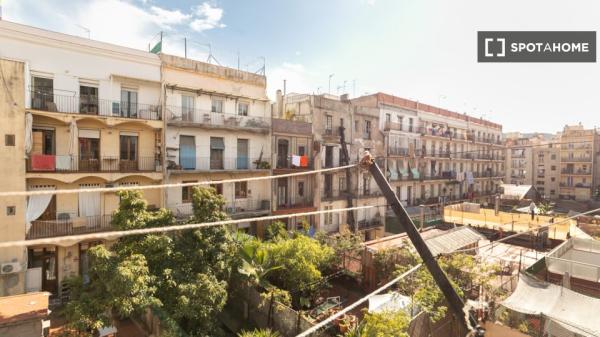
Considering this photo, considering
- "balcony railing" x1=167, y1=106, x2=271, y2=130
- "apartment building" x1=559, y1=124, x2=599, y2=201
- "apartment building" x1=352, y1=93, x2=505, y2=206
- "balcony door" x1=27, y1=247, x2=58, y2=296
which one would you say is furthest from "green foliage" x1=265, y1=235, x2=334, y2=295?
"apartment building" x1=559, y1=124, x2=599, y2=201

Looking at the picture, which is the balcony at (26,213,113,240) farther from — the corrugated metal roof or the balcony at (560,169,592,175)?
the balcony at (560,169,592,175)

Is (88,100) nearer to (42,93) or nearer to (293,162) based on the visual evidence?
(42,93)

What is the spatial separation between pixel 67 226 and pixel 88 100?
6934 mm

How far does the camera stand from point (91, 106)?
1847 centimetres

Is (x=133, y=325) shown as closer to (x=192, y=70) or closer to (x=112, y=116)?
(x=112, y=116)

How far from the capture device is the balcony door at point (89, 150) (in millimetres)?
18109

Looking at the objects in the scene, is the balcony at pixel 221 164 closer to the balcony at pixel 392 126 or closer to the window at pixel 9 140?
the window at pixel 9 140

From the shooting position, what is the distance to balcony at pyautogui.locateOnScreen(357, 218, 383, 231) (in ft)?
98.3

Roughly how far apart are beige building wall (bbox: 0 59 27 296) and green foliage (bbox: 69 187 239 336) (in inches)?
247

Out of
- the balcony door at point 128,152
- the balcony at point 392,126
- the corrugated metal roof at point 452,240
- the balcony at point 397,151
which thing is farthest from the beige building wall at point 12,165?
the balcony at point 397,151

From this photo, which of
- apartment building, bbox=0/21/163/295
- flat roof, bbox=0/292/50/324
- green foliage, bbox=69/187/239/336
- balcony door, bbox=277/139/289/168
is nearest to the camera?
green foliage, bbox=69/187/239/336

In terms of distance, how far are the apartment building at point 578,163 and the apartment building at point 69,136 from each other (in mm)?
65470

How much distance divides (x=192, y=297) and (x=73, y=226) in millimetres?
10167

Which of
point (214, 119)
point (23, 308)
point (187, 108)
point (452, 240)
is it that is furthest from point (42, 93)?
point (452, 240)
